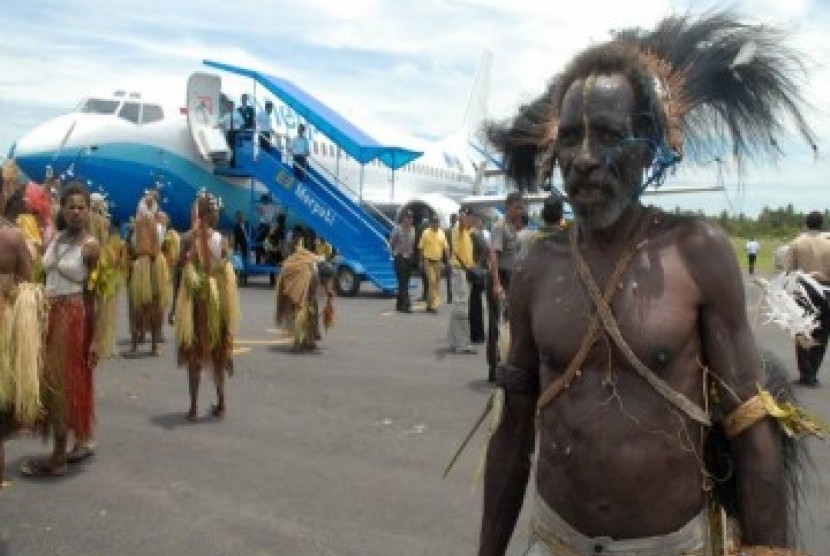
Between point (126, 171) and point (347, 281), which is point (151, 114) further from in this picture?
point (347, 281)

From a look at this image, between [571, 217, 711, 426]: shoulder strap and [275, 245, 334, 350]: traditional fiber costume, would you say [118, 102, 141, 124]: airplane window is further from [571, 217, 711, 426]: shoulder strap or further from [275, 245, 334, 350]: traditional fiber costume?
[571, 217, 711, 426]: shoulder strap

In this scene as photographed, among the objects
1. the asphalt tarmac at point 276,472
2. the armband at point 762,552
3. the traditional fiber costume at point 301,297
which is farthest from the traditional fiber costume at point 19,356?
the traditional fiber costume at point 301,297

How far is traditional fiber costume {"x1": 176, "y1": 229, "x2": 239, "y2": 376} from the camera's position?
7.83 m

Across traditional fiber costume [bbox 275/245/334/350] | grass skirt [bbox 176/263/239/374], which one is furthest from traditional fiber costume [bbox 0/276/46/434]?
traditional fiber costume [bbox 275/245/334/350]

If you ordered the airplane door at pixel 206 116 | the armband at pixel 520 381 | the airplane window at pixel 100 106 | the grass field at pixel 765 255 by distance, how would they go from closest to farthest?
1. the armband at pixel 520 381
2. the airplane window at pixel 100 106
3. the airplane door at pixel 206 116
4. the grass field at pixel 765 255

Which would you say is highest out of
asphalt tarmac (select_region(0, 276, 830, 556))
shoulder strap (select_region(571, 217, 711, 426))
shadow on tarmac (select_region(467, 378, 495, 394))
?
shoulder strap (select_region(571, 217, 711, 426))

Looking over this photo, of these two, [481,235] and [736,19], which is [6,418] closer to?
[736,19]

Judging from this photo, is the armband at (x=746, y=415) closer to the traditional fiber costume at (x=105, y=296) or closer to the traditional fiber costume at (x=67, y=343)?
the traditional fiber costume at (x=67, y=343)

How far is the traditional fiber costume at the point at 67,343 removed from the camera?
234 inches

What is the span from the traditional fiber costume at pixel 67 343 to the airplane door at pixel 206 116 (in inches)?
559

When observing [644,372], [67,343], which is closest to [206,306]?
[67,343]

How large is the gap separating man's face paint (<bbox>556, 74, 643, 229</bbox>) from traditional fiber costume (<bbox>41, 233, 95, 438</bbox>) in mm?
4567

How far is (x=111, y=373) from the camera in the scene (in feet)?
32.6

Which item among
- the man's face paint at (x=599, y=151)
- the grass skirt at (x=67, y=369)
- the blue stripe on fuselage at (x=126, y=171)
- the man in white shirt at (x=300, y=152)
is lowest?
the grass skirt at (x=67, y=369)
